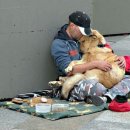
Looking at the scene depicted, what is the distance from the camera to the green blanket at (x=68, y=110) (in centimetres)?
528

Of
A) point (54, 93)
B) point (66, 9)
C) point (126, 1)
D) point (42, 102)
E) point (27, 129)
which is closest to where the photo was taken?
point (27, 129)

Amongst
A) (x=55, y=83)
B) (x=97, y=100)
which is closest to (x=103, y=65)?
Result: (x=97, y=100)

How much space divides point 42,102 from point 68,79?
48 centimetres

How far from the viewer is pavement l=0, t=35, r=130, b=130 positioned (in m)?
4.98

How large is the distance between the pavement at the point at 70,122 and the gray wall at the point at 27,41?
0.67 m

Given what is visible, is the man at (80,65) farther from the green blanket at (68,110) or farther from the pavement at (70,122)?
the pavement at (70,122)

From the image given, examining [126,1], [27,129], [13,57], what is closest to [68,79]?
[13,57]

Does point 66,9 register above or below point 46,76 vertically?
above

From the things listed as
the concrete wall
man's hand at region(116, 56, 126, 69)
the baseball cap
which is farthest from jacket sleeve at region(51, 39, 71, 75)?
the concrete wall

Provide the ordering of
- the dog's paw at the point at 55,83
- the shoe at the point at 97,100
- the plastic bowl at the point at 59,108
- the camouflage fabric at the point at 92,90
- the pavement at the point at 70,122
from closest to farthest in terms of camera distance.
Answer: the pavement at the point at 70,122 < the plastic bowl at the point at 59,108 < the shoe at the point at 97,100 < the camouflage fabric at the point at 92,90 < the dog's paw at the point at 55,83

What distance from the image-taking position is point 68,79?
5.91 m

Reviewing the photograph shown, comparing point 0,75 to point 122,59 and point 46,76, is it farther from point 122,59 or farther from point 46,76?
point 122,59

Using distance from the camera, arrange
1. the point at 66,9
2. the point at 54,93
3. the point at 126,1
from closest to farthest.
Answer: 1. the point at 54,93
2. the point at 66,9
3. the point at 126,1

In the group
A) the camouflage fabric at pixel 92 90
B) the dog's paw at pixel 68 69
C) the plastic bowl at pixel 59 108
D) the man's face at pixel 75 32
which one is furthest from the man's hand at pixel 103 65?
the plastic bowl at pixel 59 108
